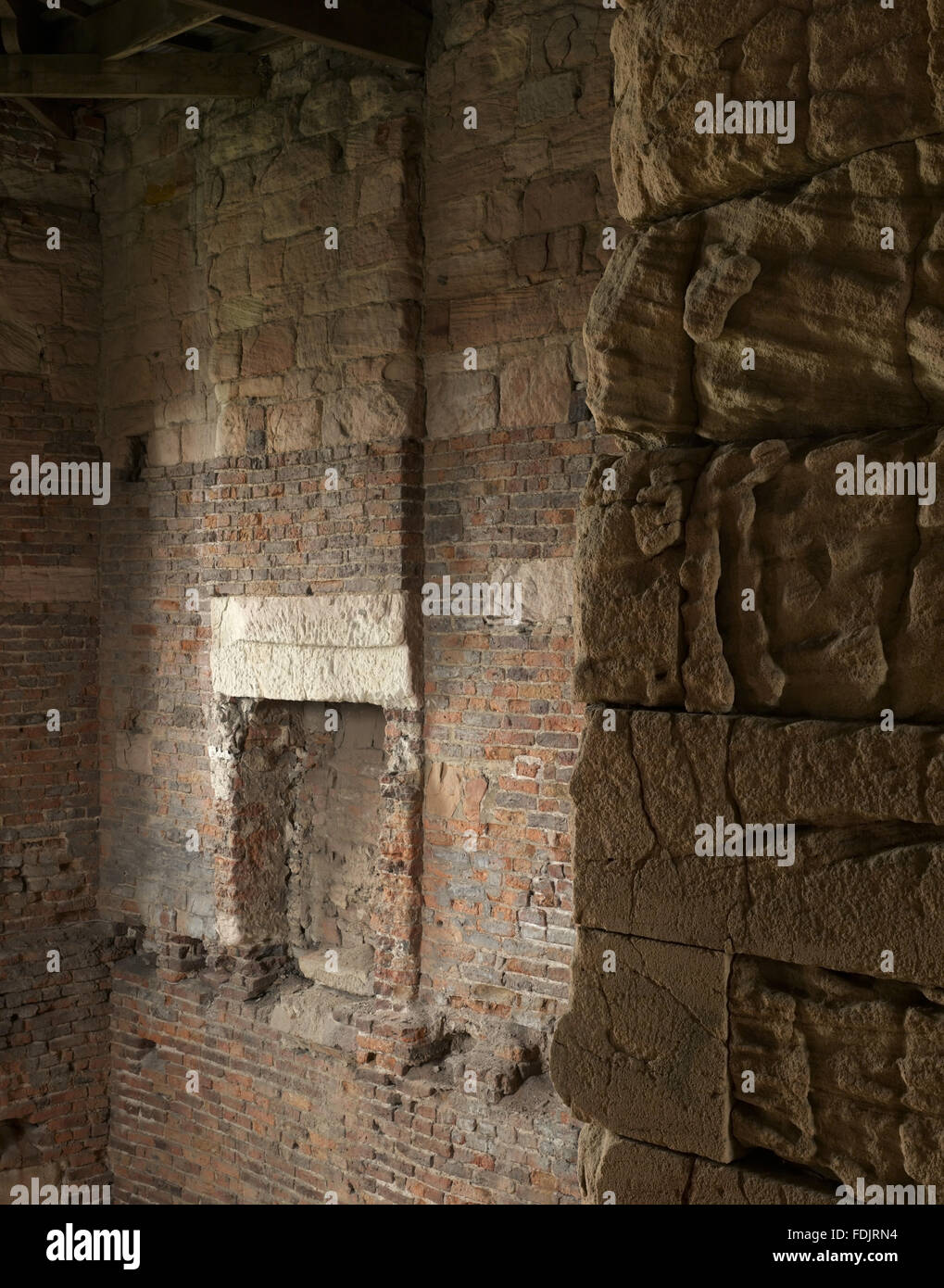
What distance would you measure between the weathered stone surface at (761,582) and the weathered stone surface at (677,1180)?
2.39ft

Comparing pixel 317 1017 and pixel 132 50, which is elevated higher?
pixel 132 50

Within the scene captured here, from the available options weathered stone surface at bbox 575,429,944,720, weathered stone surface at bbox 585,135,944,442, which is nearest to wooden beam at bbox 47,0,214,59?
weathered stone surface at bbox 585,135,944,442

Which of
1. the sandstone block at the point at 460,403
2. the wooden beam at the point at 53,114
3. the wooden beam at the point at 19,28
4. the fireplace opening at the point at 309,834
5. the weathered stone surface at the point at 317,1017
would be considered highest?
the wooden beam at the point at 19,28

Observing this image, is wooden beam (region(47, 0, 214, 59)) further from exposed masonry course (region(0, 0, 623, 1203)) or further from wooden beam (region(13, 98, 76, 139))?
exposed masonry course (region(0, 0, 623, 1203))

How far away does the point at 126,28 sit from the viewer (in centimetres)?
602

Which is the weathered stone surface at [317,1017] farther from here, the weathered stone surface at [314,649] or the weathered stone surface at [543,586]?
the weathered stone surface at [543,586]

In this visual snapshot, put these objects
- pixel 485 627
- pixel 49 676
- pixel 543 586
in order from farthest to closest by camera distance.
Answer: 1. pixel 49 676
2. pixel 485 627
3. pixel 543 586

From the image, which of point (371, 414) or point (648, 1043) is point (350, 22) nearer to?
point (371, 414)

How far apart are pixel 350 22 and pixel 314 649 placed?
277 centimetres

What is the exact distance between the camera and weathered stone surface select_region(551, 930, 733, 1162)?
6.36ft

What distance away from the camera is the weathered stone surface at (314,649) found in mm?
5578

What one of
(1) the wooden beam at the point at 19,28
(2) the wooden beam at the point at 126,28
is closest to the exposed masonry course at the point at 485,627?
(2) the wooden beam at the point at 126,28

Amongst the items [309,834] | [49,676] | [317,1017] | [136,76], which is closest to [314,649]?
[309,834]

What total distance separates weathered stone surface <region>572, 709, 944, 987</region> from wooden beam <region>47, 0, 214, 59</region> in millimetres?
4668
